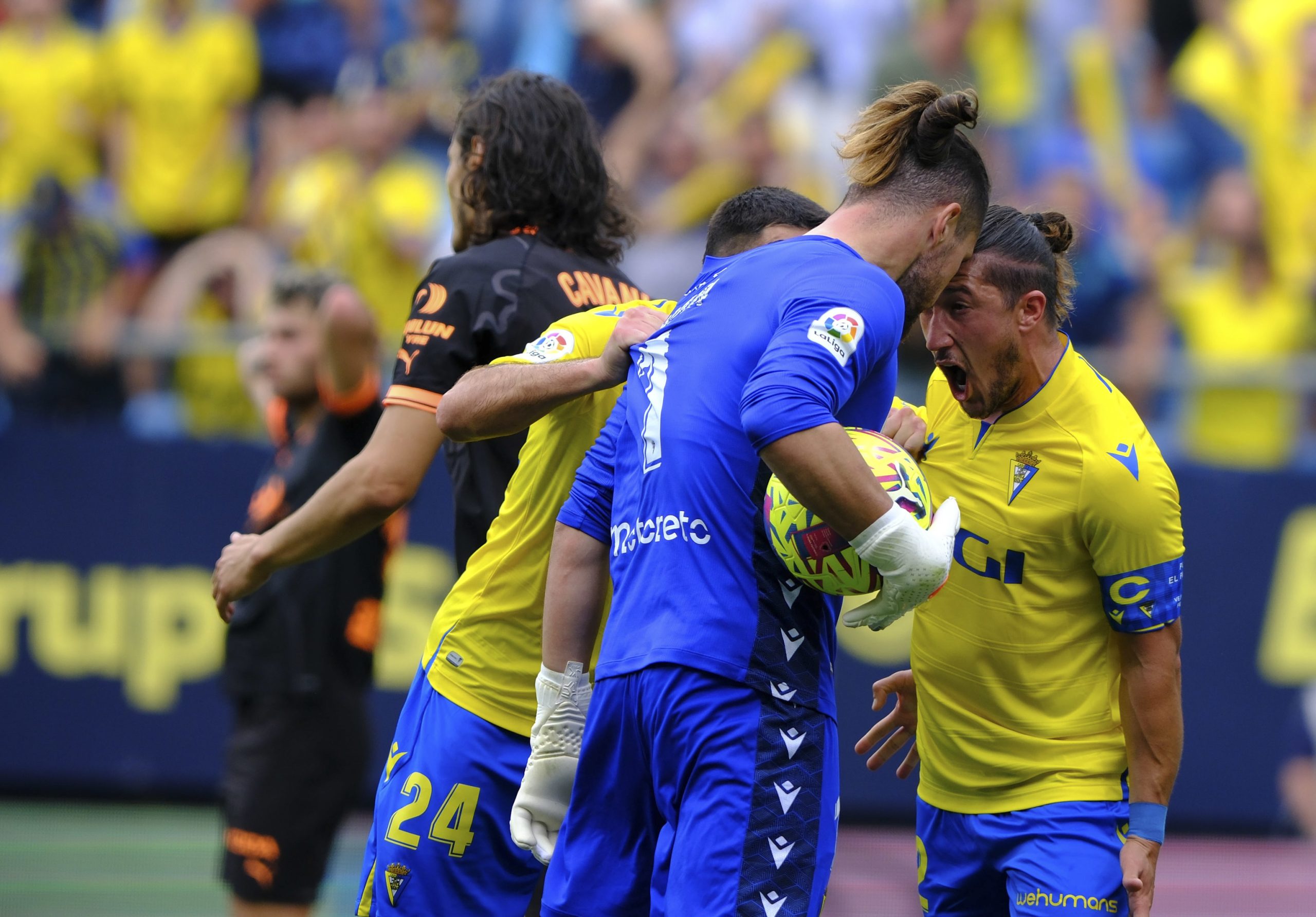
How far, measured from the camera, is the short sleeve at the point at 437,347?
3.93 meters

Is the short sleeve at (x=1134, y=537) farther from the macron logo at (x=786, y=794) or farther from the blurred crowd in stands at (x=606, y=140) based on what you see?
the blurred crowd in stands at (x=606, y=140)

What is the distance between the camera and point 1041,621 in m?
3.91

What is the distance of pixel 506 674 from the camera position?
384 centimetres

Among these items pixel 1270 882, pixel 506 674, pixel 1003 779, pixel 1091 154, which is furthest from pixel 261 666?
pixel 1091 154

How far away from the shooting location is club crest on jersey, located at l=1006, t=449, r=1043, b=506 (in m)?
3.91

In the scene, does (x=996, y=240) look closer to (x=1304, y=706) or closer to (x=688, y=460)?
(x=688, y=460)

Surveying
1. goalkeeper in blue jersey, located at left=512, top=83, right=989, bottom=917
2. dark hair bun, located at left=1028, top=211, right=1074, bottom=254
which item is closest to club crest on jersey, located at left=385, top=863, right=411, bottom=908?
goalkeeper in blue jersey, located at left=512, top=83, right=989, bottom=917

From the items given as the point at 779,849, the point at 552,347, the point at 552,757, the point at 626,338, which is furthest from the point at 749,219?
the point at 779,849

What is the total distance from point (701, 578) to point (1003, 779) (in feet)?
4.32

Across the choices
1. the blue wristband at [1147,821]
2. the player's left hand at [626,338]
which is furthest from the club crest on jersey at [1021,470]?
the player's left hand at [626,338]

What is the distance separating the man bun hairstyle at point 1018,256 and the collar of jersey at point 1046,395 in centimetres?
10

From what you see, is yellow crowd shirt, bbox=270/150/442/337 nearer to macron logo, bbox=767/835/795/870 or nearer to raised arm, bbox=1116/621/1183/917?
raised arm, bbox=1116/621/1183/917

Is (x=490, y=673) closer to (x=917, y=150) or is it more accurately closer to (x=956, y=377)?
(x=956, y=377)

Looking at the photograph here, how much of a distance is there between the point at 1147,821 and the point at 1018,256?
1497 mm
